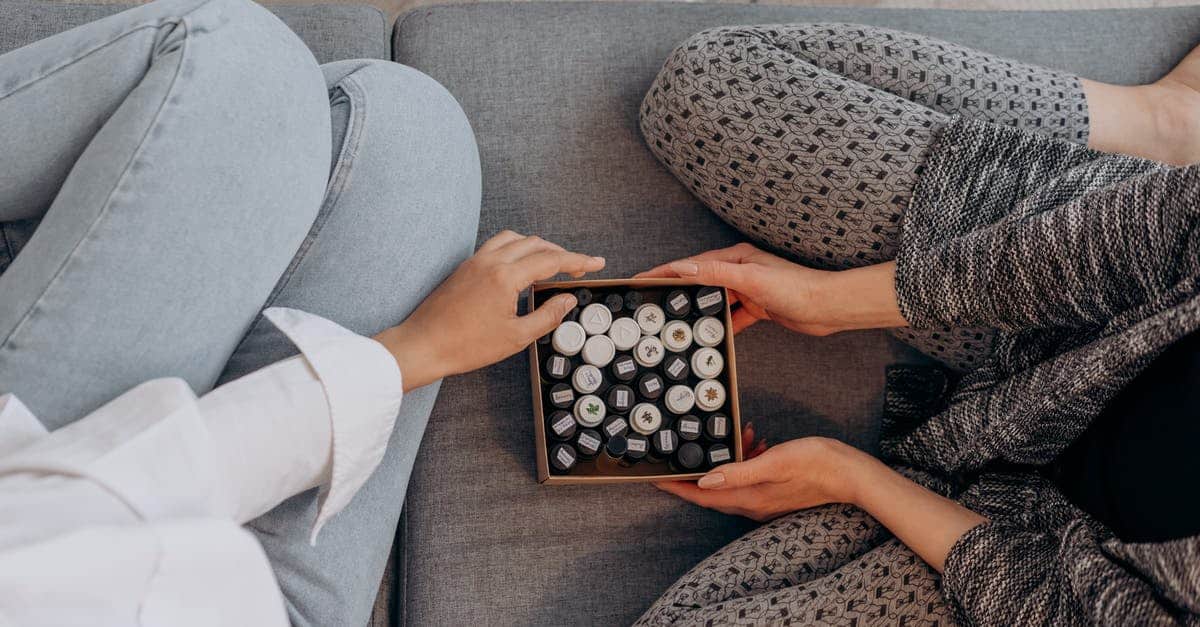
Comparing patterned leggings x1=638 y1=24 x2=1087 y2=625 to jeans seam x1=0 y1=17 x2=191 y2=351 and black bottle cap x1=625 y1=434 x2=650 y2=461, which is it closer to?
black bottle cap x1=625 y1=434 x2=650 y2=461

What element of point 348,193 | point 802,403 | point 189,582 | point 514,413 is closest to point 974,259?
point 802,403

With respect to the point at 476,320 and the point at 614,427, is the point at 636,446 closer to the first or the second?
the point at 614,427

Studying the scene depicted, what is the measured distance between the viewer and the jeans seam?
0.66 m

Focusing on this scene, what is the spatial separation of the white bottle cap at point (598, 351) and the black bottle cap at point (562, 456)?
0.29ft

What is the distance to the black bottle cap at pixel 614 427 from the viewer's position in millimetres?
889

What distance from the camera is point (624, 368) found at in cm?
90

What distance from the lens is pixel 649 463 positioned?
0.92m

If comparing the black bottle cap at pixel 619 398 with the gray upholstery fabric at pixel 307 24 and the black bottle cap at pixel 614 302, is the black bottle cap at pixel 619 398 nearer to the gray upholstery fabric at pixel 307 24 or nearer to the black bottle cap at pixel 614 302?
the black bottle cap at pixel 614 302

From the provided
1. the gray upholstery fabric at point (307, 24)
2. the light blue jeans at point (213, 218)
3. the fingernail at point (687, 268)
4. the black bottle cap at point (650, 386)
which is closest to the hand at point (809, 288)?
the fingernail at point (687, 268)

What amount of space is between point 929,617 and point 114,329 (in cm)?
73

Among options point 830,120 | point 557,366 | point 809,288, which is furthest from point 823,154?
point 557,366

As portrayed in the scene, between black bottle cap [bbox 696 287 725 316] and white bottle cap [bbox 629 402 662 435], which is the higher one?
black bottle cap [bbox 696 287 725 316]

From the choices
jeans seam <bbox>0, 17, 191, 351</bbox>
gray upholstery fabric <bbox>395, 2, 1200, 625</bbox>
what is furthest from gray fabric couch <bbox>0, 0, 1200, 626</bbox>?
jeans seam <bbox>0, 17, 191, 351</bbox>

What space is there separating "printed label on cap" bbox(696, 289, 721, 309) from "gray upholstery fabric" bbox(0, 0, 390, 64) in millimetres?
489
